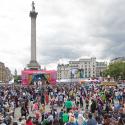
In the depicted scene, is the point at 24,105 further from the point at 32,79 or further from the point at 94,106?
the point at 32,79

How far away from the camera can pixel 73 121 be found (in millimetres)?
17031

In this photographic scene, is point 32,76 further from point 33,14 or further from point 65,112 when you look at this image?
point 65,112

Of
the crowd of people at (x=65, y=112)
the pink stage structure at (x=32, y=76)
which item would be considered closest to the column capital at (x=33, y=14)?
the pink stage structure at (x=32, y=76)

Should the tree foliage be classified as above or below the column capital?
below

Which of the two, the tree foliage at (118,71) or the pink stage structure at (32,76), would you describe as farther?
the tree foliage at (118,71)

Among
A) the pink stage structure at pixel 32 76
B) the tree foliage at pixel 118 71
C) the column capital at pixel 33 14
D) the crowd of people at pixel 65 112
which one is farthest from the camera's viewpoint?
the tree foliage at pixel 118 71

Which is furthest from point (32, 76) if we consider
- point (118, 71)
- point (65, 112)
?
point (118, 71)

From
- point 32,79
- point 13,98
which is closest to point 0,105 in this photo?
point 13,98

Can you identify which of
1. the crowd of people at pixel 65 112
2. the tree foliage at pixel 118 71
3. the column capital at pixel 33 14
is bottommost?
the crowd of people at pixel 65 112

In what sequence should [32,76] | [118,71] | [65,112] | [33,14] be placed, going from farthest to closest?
[118,71]
[33,14]
[32,76]
[65,112]

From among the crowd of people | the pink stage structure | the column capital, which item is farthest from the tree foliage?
the crowd of people

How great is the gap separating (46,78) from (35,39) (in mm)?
16826

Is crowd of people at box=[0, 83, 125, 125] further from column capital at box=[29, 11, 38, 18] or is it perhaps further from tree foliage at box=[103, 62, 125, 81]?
tree foliage at box=[103, 62, 125, 81]

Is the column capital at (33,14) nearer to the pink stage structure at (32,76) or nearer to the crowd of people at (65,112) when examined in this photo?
the pink stage structure at (32,76)
